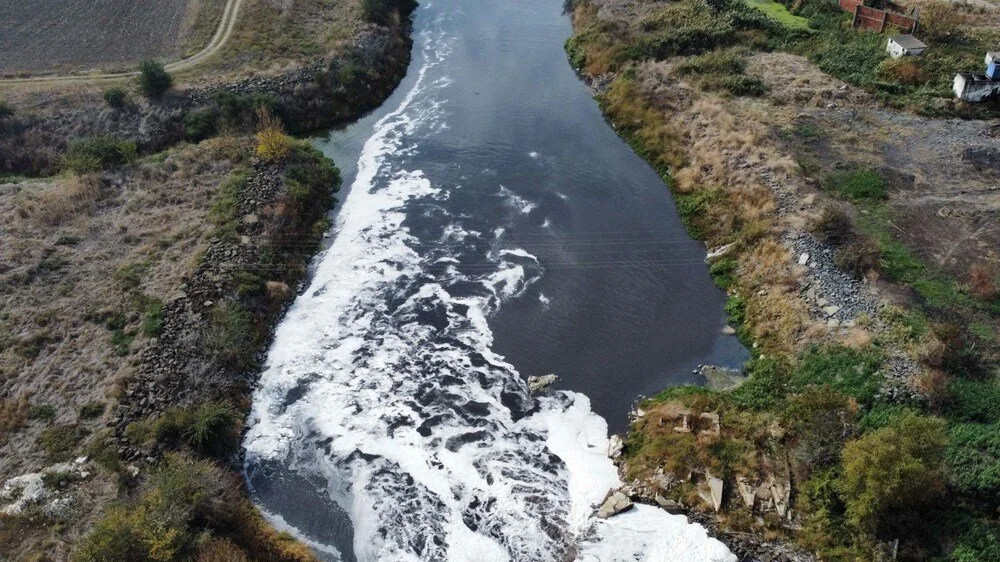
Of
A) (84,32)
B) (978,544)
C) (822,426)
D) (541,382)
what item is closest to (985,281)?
(822,426)

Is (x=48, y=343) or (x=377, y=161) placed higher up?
(x=377, y=161)

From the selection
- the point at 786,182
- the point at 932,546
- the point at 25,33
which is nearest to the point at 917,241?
the point at 786,182

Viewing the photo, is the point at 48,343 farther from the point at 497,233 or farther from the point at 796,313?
the point at 796,313

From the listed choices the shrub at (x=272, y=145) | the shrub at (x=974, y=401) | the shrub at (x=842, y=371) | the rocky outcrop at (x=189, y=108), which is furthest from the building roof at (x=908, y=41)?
the shrub at (x=272, y=145)

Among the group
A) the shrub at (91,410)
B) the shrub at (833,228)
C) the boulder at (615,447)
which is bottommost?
the boulder at (615,447)

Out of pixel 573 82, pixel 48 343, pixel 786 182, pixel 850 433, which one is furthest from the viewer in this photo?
pixel 573 82

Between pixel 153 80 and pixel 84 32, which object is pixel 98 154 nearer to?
pixel 153 80

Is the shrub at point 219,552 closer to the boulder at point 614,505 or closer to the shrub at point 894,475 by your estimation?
the boulder at point 614,505

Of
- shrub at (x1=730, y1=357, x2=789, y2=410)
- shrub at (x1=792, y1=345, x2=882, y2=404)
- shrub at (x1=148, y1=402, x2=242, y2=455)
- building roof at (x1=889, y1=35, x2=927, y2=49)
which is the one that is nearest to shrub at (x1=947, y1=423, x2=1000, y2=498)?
shrub at (x1=792, y1=345, x2=882, y2=404)
